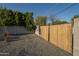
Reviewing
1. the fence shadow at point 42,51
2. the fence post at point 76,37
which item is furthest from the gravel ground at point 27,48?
the fence post at point 76,37

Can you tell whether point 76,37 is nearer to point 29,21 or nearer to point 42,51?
point 42,51

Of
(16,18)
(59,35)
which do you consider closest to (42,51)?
(59,35)

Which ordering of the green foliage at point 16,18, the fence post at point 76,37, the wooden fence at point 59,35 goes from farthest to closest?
1. the wooden fence at point 59,35
2. the green foliage at point 16,18
3. the fence post at point 76,37

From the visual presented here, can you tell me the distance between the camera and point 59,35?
10797 mm

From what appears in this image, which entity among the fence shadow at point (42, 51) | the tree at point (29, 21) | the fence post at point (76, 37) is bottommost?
the fence shadow at point (42, 51)

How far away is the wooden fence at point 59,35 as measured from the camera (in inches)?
421

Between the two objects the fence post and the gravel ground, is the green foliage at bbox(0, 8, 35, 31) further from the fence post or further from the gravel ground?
the fence post

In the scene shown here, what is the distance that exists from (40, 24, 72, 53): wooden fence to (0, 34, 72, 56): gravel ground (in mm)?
270

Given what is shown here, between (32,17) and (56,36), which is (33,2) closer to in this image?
(32,17)

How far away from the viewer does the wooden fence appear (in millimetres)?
10695

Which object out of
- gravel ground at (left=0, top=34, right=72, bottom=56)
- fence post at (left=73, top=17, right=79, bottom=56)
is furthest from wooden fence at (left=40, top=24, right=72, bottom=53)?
gravel ground at (left=0, top=34, right=72, bottom=56)

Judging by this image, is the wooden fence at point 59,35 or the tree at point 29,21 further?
the wooden fence at point 59,35

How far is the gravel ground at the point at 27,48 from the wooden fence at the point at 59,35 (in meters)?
0.27

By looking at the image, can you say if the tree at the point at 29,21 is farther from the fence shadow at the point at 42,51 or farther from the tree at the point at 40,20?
the fence shadow at the point at 42,51
